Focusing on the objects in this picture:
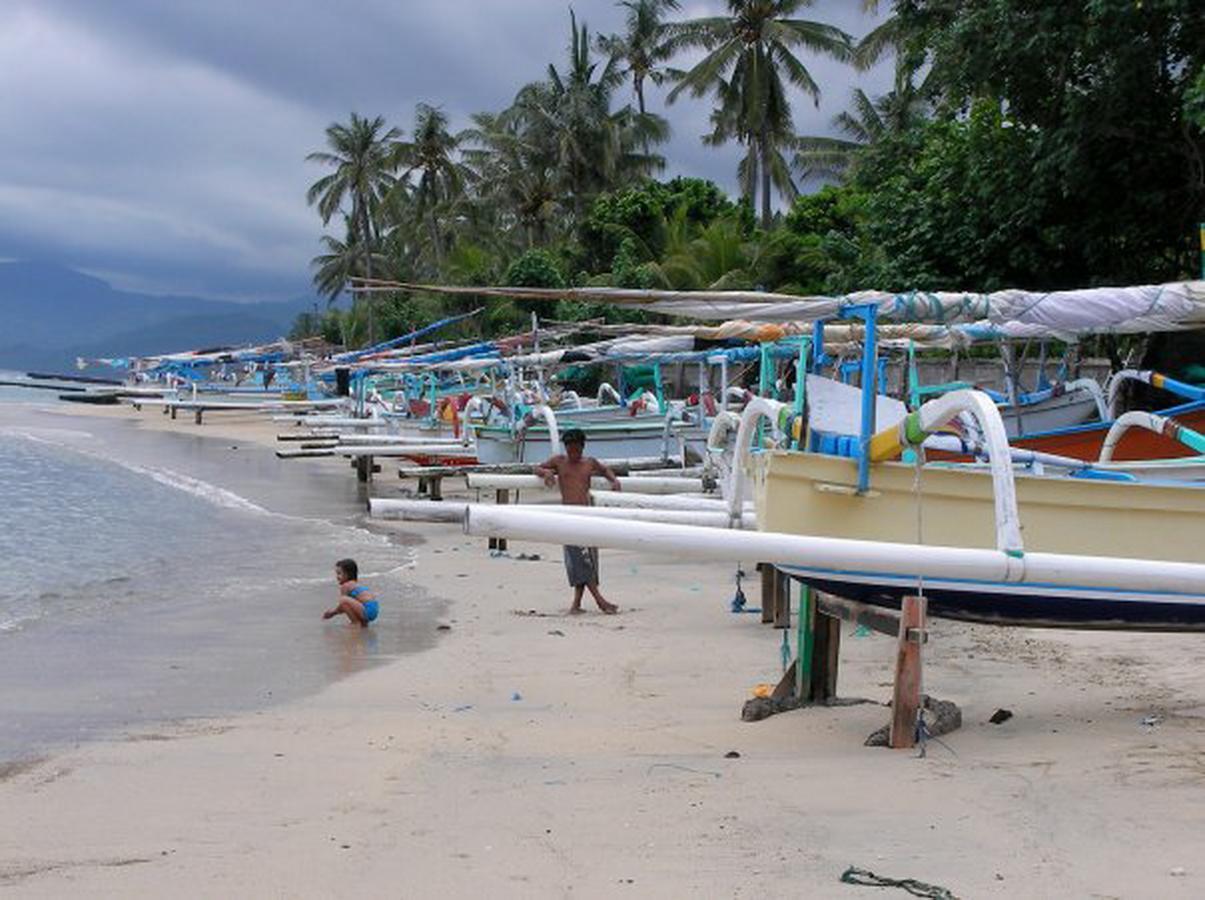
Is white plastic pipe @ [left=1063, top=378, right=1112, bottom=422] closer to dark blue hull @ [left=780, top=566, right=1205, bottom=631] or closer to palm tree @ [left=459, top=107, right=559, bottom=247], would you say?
dark blue hull @ [left=780, top=566, right=1205, bottom=631]

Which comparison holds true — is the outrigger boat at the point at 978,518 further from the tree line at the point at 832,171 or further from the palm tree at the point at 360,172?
the palm tree at the point at 360,172

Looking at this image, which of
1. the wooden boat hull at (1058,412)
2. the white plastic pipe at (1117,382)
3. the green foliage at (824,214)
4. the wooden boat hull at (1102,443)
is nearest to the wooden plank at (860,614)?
the wooden boat hull at (1102,443)

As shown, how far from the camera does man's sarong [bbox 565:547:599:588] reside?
11.8 meters

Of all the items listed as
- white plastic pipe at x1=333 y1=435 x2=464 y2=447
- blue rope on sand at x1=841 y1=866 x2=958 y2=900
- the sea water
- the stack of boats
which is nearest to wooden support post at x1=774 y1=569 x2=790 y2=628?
the stack of boats

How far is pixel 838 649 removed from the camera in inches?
320

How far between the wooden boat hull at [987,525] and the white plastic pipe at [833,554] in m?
Result: 0.66

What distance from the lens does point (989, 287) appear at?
20078 mm

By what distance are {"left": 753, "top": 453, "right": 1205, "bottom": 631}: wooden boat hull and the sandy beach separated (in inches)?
23.5

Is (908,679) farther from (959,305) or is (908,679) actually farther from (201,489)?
(201,489)

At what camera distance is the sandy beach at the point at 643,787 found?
5145 mm

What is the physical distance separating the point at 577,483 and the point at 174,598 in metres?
4.82

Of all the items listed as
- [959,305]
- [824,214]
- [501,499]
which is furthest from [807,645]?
[824,214]

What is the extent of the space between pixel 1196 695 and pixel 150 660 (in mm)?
7195

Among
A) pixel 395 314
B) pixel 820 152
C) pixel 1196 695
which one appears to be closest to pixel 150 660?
pixel 1196 695
